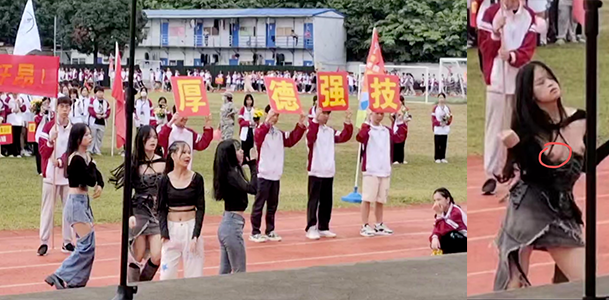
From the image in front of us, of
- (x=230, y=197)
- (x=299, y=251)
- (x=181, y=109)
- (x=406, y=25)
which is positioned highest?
(x=406, y=25)

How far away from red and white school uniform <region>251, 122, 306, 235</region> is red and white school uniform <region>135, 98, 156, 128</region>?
3.53 ft

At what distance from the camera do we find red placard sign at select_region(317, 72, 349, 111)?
6977 mm

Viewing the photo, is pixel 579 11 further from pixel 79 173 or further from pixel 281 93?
pixel 281 93

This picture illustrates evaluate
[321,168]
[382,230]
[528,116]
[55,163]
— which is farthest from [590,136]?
[382,230]

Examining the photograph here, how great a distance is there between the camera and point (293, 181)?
7.82m

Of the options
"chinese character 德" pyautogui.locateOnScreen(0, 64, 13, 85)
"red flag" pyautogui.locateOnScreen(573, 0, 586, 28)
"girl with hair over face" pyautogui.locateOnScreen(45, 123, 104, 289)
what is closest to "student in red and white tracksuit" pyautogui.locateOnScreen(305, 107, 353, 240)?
"girl with hair over face" pyautogui.locateOnScreen(45, 123, 104, 289)

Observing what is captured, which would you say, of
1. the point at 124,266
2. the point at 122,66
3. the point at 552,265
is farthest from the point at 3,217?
the point at 552,265

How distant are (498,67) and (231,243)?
3.00 meters

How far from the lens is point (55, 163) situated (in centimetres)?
607

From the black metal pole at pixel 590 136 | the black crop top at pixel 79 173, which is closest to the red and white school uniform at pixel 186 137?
the black crop top at pixel 79 173

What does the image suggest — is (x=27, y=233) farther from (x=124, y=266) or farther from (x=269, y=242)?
(x=124, y=266)

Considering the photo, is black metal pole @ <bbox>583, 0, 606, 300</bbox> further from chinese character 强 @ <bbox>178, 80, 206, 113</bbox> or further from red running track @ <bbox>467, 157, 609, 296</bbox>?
chinese character 强 @ <bbox>178, 80, 206, 113</bbox>

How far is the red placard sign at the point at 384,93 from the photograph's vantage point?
7266 mm

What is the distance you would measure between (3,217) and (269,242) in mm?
1838
